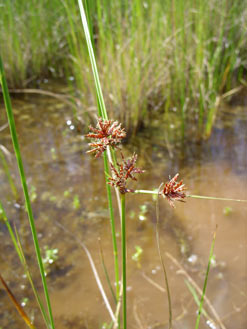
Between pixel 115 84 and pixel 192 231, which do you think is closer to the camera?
pixel 192 231

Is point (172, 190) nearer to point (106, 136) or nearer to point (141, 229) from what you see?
point (106, 136)

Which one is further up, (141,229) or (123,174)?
(141,229)

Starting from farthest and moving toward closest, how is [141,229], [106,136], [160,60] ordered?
[160,60] < [141,229] < [106,136]

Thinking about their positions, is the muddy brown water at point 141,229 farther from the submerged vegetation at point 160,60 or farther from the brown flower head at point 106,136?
the brown flower head at point 106,136

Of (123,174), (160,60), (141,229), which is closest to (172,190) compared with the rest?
(123,174)

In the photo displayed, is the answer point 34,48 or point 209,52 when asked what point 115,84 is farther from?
point 34,48

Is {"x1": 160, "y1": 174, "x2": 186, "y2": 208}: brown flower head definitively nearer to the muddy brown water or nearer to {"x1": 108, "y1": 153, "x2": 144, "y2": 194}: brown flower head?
{"x1": 108, "y1": 153, "x2": 144, "y2": 194}: brown flower head

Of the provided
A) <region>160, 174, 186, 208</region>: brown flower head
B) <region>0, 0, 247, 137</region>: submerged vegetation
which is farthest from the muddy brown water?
<region>160, 174, 186, 208</region>: brown flower head

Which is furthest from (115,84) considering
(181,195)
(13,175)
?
(181,195)
